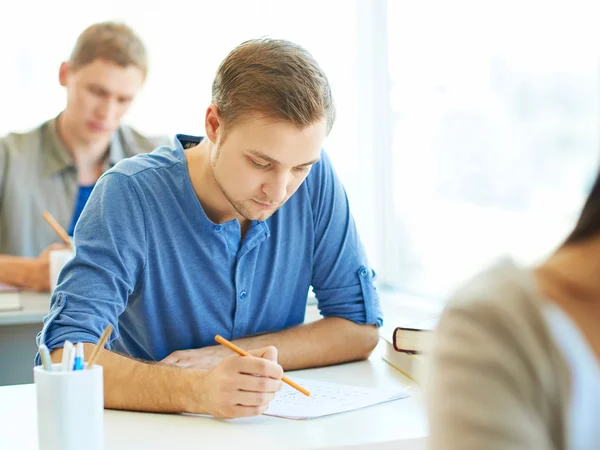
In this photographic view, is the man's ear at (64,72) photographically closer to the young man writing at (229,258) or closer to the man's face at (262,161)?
the young man writing at (229,258)

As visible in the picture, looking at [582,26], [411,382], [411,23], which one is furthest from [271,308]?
[411,23]

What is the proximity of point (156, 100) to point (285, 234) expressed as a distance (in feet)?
5.98

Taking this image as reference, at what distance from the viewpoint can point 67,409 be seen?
1.10 metres

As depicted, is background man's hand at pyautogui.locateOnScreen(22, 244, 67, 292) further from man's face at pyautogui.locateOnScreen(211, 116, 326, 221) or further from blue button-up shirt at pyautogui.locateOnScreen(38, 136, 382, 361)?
man's face at pyautogui.locateOnScreen(211, 116, 326, 221)

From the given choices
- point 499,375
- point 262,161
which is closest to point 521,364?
point 499,375

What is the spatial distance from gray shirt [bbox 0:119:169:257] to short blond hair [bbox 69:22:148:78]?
354mm

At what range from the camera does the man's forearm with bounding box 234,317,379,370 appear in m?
1.71

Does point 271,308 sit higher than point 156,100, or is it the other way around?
point 156,100

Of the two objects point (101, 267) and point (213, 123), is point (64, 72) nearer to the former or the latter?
point (213, 123)

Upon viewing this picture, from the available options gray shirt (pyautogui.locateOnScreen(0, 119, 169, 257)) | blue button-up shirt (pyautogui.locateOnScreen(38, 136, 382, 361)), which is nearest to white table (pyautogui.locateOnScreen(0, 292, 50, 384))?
gray shirt (pyautogui.locateOnScreen(0, 119, 169, 257))

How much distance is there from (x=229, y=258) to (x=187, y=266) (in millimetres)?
90

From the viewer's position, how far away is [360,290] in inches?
72.7

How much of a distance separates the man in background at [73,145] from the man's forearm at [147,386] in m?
1.68

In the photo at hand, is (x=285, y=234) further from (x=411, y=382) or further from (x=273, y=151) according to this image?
(x=411, y=382)
